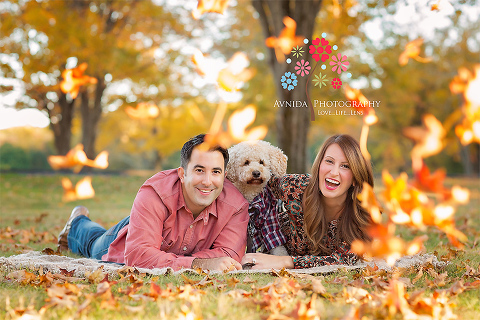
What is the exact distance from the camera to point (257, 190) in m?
3.96

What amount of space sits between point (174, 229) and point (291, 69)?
6.09 meters

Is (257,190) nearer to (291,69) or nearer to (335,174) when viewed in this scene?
(335,174)

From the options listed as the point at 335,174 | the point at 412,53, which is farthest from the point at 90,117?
the point at 412,53

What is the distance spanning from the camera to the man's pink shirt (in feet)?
11.1

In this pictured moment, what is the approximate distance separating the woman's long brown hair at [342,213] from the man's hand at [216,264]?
0.75 metres

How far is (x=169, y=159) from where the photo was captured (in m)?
30.4

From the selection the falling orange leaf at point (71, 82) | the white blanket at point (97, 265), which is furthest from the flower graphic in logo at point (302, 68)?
the white blanket at point (97, 265)

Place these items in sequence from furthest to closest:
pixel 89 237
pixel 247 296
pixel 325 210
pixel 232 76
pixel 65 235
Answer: pixel 65 235 → pixel 89 237 → pixel 325 210 → pixel 232 76 → pixel 247 296

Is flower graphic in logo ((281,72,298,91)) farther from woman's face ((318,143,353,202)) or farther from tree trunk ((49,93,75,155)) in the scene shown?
tree trunk ((49,93,75,155))

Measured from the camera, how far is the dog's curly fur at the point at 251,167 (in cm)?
382

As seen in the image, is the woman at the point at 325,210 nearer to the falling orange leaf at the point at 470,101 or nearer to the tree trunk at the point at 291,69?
the falling orange leaf at the point at 470,101

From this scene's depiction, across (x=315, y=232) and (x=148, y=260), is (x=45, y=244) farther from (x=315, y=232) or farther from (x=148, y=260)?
(x=315, y=232)

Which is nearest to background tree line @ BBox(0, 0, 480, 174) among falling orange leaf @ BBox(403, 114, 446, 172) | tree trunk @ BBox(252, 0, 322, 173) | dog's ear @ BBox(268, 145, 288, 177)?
tree trunk @ BBox(252, 0, 322, 173)

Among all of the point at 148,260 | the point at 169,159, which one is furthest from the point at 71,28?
the point at 169,159
